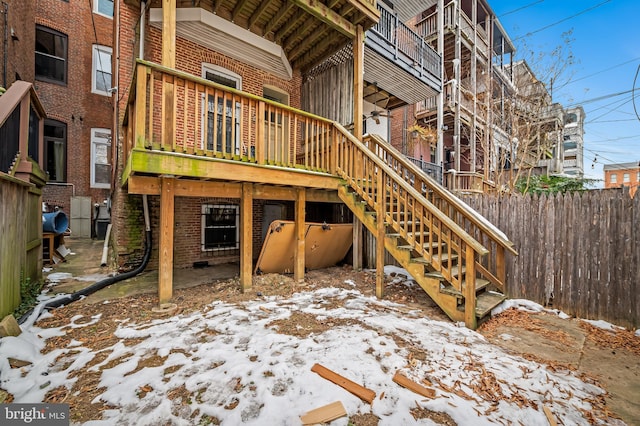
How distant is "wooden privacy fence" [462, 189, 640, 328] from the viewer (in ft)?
11.7

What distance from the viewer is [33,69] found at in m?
9.23

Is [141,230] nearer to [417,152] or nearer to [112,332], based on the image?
[112,332]

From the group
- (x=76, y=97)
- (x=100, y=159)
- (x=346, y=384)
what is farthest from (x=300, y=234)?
(x=76, y=97)

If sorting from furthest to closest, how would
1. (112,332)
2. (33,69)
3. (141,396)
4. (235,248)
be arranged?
(33,69)
(235,248)
(112,332)
(141,396)

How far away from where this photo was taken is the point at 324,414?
6.04ft

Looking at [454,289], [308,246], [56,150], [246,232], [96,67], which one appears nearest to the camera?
[454,289]

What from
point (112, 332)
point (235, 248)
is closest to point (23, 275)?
point (112, 332)

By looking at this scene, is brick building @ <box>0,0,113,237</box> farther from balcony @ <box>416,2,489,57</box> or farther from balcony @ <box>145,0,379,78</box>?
balcony @ <box>416,2,489,57</box>

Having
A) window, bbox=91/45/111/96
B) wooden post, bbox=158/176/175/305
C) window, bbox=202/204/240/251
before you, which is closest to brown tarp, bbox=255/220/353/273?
wooden post, bbox=158/176/175/305

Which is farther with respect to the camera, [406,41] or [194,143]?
[406,41]

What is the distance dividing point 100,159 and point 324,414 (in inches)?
503

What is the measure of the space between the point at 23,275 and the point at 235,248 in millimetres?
4024

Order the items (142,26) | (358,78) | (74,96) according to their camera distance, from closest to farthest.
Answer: (142,26) < (358,78) < (74,96)

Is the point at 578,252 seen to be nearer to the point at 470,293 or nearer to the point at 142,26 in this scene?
the point at 470,293
